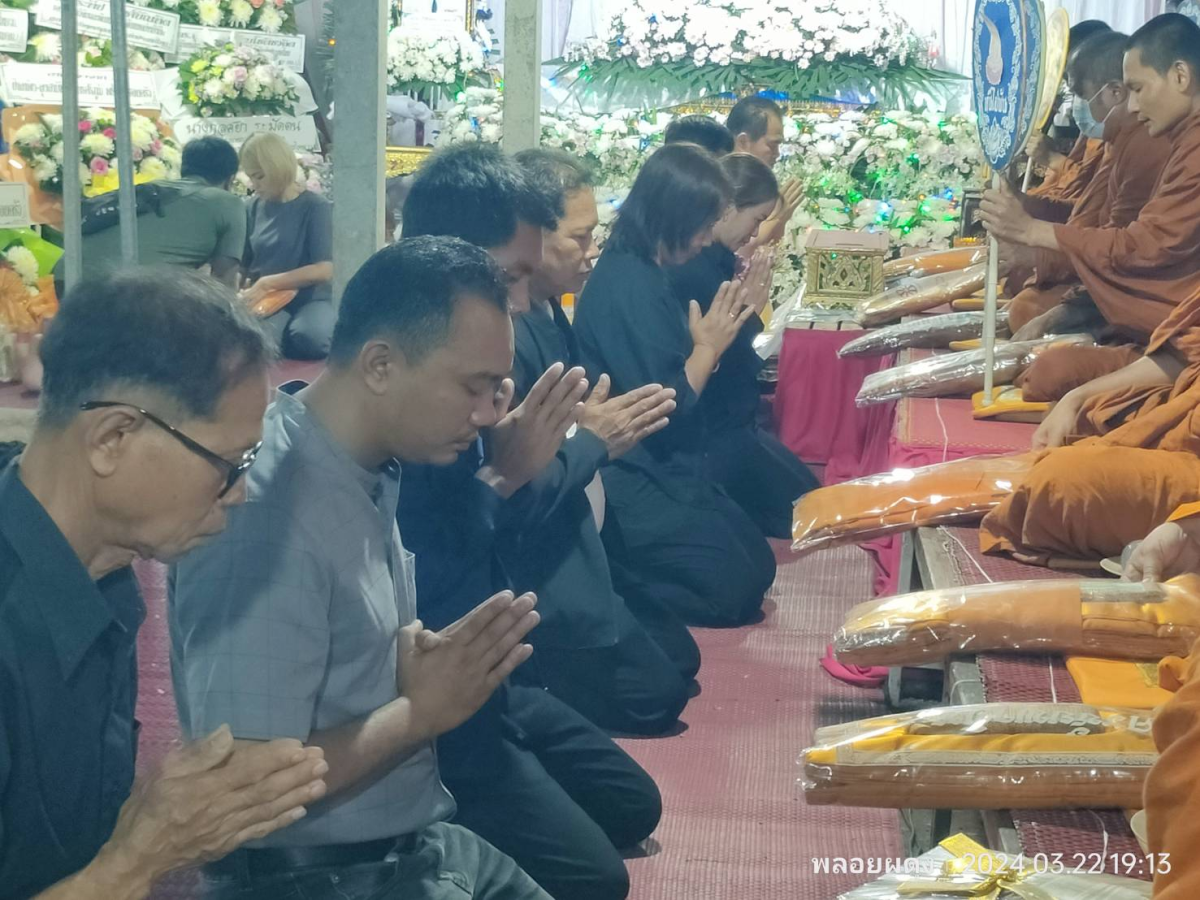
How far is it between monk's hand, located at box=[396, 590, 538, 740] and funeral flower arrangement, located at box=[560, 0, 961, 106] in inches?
240

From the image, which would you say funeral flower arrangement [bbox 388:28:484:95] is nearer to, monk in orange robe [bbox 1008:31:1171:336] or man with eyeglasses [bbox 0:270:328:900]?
monk in orange robe [bbox 1008:31:1171:336]

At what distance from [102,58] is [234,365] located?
2.73m

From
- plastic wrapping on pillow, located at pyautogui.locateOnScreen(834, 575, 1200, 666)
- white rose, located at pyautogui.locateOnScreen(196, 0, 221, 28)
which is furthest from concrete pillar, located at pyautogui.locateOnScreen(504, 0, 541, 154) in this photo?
plastic wrapping on pillow, located at pyautogui.locateOnScreen(834, 575, 1200, 666)

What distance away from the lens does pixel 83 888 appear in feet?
4.21

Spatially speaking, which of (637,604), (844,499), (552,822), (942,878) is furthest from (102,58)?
(942,878)

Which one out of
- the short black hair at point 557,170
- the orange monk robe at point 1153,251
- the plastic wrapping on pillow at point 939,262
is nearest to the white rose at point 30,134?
the short black hair at point 557,170

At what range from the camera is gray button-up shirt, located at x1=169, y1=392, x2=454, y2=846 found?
157 cm

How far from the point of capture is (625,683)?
329 cm

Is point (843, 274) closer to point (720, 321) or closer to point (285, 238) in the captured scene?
point (720, 321)

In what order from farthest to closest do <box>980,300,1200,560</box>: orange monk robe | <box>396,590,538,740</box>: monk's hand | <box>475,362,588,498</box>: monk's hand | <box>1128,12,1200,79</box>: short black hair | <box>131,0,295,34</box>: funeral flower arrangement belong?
1. <box>131,0,295,34</box>: funeral flower arrangement
2. <box>1128,12,1200,79</box>: short black hair
3. <box>980,300,1200,560</box>: orange monk robe
4. <box>475,362,588,498</box>: monk's hand
5. <box>396,590,538,740</box>: monk's hand

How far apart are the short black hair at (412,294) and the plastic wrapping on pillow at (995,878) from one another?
0.88 metres

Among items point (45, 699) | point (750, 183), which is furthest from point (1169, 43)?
point (45, 699)

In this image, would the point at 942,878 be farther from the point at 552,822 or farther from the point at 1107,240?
the point at 1107,240

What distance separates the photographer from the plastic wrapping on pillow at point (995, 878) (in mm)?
1527
